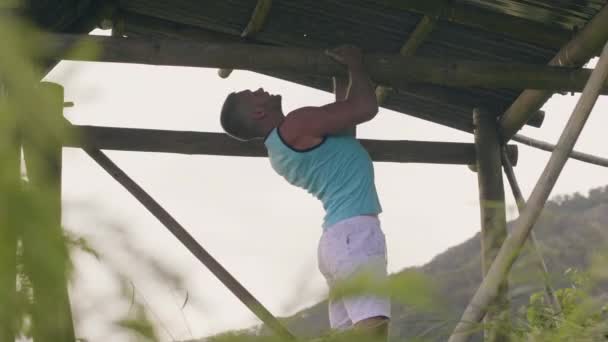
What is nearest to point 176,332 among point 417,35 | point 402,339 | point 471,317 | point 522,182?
point 402,339

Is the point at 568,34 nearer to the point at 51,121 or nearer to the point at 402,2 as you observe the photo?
the point at 402,2

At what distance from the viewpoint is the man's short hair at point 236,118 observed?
3.37 m

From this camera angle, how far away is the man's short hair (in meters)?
3.37

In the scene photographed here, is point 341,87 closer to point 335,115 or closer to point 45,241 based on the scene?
point 335,115

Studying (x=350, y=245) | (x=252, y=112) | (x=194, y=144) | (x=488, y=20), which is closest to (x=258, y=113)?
(x=252, y=112)

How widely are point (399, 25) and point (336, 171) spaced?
1.02 meters

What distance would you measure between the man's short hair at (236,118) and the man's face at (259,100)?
0.07ft

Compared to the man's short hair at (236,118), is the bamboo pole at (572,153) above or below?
below

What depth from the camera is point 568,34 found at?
3.81 meters

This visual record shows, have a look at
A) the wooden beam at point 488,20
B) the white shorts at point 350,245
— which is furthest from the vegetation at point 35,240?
the wooden beam at point 488,20

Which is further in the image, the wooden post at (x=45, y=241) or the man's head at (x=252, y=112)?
the man's head at (x=252, y=112)

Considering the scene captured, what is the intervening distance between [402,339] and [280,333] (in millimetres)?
127

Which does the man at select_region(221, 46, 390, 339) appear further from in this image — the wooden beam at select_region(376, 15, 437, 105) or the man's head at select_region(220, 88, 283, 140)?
the wooden beam at select_region(376, 15, 437, 105)

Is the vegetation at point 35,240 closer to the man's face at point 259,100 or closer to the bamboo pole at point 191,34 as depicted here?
the man's face at point 259,100
